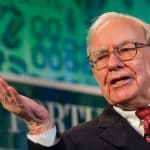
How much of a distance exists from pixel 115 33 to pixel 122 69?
10cm

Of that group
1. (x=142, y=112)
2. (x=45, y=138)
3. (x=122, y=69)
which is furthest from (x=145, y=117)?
(x=45, y=138)

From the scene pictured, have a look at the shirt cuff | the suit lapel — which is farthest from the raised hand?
the suit lapel

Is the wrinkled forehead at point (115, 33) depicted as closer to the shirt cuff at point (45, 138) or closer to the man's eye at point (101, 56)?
the man's eye at point (101, 56)

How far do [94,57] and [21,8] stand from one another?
→ 0.90 meters

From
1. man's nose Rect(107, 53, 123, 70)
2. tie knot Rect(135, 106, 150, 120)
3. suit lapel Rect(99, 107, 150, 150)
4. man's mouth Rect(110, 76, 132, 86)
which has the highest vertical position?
man's nose Rect(107, 53, 123, 70)

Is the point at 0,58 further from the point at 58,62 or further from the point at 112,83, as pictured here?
the point at 112,83

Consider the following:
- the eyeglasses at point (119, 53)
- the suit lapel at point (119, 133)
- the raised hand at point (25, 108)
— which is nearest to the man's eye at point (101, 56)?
the eyeglasses at point (119, 53)

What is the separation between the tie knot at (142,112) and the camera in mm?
1347

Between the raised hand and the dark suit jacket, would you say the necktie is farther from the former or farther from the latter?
the raised hand

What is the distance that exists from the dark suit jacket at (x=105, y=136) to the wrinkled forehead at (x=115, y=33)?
17cm

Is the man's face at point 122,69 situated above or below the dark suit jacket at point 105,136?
above

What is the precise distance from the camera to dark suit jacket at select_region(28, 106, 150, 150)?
4.32 feet

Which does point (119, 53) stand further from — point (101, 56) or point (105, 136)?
point (105, 136)

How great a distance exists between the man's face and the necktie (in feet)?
0.06
